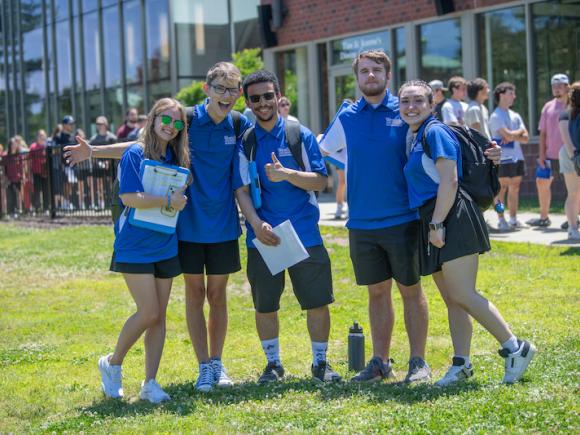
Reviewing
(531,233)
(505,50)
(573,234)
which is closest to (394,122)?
(573,234)

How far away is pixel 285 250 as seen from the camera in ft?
20.8

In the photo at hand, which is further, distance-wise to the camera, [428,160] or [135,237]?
[135,237]

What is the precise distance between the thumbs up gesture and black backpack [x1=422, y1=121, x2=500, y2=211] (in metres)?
0.94

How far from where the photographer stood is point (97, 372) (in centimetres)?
744

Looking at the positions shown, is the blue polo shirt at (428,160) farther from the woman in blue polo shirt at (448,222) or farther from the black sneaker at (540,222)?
the black sneaker at (540,222)

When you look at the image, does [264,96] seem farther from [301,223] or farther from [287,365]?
[287,365]

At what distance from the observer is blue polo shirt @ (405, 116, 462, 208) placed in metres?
5.84

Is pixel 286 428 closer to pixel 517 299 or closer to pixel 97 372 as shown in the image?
pixel 97 372

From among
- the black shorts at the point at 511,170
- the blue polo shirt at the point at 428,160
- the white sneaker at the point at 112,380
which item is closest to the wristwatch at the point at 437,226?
the blue polo shirt at the point at 428,160

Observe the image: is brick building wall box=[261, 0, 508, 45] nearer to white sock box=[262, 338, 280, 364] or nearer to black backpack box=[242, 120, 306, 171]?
black backpack box=[242, 120, 306, 171]

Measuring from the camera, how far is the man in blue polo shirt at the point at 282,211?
20.9 feet

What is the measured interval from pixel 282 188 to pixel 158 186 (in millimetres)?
842

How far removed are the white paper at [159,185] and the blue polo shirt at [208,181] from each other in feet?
0.94

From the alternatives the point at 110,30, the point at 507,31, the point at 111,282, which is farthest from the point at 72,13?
the point at 111,282
